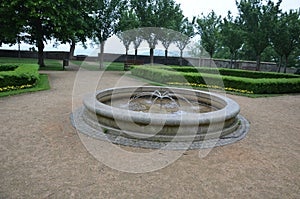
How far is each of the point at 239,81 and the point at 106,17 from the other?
47.0ft

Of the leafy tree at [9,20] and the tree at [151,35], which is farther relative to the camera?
the tree at [151,35]

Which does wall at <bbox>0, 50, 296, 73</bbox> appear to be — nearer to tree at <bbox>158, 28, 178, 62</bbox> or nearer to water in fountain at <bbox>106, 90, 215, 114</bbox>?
tree at <bbox>158, 28, 178, 62</bbox>

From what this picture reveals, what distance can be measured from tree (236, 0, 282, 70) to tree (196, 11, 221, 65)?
10.3 ft

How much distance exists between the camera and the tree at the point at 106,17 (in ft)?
69.9

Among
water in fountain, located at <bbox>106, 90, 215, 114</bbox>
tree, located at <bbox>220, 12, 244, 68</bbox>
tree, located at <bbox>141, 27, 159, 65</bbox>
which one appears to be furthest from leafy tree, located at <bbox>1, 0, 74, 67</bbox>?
tree, located at <bbox>220, 12, 244, 68</bbox>

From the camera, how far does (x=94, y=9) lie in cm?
2150

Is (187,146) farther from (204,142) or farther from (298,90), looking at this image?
(298,90)

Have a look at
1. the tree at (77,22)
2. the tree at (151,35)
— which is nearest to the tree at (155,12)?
the tree at (151,35)

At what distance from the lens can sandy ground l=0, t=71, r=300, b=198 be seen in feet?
11.0

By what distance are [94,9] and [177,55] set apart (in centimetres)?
2215

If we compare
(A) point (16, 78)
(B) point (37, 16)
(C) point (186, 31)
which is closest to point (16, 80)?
(A) point (16, 78)

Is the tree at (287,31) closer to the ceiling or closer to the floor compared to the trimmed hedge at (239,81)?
closer to the ceiling

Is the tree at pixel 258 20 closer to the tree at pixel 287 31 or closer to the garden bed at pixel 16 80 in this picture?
the tree at pixel 287 31

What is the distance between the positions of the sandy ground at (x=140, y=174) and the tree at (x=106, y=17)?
17.4 meters
